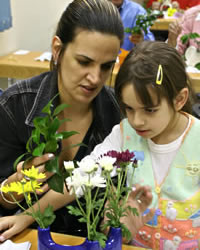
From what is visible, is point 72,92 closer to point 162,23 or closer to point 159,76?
point 159,76

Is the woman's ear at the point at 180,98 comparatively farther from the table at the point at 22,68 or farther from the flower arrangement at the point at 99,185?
the table at the point at 22,68

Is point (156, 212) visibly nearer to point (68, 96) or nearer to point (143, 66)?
point (143, 66)

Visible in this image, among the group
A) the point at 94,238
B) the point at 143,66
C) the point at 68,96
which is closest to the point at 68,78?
the point at 68,96

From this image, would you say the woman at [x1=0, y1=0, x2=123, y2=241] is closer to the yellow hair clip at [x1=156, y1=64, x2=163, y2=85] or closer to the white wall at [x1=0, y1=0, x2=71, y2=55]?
the yellow hair clip at [x1=156, y1=64, x2=163, y2=85]

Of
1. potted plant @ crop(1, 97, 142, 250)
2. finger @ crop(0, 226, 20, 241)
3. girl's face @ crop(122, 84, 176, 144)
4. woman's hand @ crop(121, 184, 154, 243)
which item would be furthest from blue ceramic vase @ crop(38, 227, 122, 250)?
girl's face @ crop(122, 84, 176, 144)

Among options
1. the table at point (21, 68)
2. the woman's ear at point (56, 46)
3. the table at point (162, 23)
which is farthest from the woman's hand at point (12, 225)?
the table at point (162, 23)

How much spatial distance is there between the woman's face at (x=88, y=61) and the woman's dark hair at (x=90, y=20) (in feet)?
0.07

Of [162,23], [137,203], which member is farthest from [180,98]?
[162,23]

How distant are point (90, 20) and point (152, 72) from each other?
0.31m

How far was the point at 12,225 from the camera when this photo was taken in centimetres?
100

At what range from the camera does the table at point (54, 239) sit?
2.98 ft

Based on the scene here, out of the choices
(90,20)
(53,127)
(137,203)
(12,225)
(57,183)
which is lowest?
Answer: (12,225)

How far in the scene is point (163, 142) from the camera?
1135 mm

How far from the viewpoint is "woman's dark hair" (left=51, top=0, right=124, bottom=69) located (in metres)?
1.14
